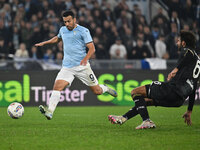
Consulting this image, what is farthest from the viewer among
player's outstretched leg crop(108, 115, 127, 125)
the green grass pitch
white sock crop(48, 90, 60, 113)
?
white sock crop(48, 90, 60, 113)

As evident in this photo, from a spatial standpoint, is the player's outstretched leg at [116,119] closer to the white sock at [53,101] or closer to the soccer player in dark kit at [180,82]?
the soccer player in dark kit at [180,82]

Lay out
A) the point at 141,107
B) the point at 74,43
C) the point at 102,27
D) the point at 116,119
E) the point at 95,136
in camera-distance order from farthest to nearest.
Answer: the point at 102,27 < the point at 74,43 < the point at 116,119 < the point at 141,107 < the point at 95,136

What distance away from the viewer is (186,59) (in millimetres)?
7871

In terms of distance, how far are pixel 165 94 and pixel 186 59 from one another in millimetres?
682

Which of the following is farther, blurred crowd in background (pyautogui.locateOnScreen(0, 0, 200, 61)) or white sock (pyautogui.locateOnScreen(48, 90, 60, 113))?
blurred crowd in background (pyautogui.locateOnScreen(0, 0, 200, 61))

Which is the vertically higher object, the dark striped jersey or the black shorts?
the dark striped jersey

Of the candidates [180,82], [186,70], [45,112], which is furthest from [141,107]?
[45,112]

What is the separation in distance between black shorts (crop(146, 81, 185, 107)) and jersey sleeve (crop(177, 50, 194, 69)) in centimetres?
37

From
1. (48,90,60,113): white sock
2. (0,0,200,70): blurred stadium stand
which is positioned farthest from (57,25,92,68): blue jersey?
(0,0,200,70): blurred stadium stand

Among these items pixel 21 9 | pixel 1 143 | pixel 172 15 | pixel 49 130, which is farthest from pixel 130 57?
pixel 1 143

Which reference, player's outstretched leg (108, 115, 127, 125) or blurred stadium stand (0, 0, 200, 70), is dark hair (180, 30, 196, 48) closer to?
player's outstretched leg (108, 115, 127, 125)

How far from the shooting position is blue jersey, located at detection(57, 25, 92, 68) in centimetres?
983

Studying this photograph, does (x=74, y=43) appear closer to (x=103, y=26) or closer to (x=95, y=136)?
(x=95, y=136)

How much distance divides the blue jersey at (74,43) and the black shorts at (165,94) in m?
2.28
